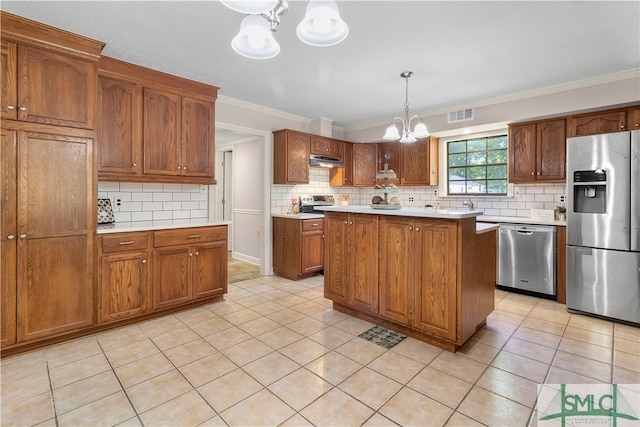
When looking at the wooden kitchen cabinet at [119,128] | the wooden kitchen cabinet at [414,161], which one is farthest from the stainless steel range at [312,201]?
the wooden kitchen cabinet at [119,128]

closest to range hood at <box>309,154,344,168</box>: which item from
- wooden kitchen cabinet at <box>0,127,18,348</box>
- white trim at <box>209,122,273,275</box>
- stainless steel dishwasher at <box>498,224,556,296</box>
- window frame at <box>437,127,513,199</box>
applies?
white trim at <box>209,122,273,275</box>

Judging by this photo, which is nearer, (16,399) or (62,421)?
(62,421)

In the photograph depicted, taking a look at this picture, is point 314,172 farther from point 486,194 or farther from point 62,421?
point 62,421

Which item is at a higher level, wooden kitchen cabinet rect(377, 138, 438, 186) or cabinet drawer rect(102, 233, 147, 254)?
wooden kitchen cabinet rect(377, 138, 438, 186)

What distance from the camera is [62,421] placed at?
1.67 m

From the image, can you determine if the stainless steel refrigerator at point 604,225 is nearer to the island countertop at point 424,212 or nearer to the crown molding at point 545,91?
the crown molding at point 545,91

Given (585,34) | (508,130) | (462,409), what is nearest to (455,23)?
(585,34)

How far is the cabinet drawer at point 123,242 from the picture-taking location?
2.75 meters

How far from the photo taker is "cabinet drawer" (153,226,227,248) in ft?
10.1

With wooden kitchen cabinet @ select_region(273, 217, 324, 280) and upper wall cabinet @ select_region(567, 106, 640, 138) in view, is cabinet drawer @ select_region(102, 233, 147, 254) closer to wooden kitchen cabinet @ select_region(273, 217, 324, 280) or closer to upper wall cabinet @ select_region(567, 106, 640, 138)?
wooden kitchen cabinet @ select_region(273, 217, 324, 280)

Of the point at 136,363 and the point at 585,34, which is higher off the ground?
the point at 585,34

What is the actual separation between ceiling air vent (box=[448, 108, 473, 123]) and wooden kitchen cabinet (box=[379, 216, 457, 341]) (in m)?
2.62

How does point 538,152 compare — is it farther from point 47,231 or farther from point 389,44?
point 47,231

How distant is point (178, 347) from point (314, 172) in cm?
373
